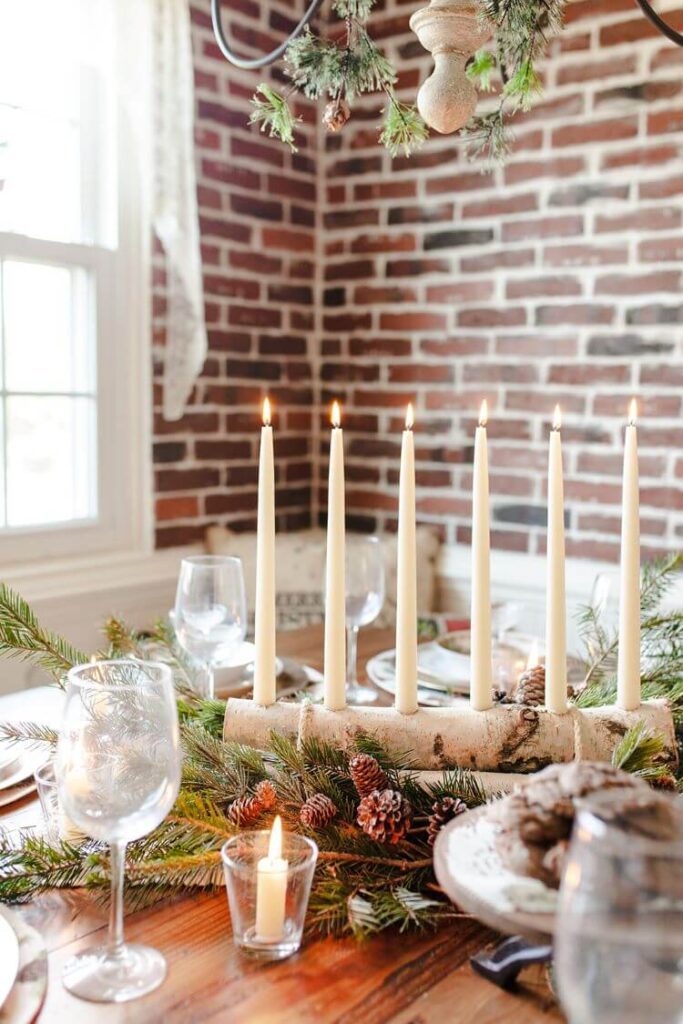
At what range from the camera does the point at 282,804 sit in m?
0.92

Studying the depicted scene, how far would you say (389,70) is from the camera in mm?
1108

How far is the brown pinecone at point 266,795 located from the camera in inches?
35.4

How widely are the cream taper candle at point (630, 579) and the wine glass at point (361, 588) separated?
628mm

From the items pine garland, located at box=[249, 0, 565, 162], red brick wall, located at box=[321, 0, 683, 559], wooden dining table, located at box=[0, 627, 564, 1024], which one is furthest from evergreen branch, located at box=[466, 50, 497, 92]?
red brick wall, located at box=[321, 0, 683, 559]

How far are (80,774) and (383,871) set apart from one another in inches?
11.6

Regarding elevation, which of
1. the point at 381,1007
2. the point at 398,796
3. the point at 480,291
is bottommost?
the point at 381,1007

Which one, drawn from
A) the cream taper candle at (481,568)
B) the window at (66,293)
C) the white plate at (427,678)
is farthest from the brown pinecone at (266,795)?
the window at (66,293)

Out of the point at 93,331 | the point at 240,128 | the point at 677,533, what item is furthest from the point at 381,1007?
the point at 240,128

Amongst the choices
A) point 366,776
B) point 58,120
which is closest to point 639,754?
point 366,776

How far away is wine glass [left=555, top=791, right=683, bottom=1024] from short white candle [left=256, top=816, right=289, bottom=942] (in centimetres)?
30

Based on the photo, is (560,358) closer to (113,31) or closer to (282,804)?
(113,31)

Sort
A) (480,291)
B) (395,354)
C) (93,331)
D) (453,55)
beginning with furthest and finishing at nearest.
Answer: (395,354) < (480,291) < (93,331) < (453,55)

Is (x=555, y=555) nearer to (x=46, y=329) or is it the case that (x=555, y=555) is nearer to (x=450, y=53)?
(x=450, y=53)

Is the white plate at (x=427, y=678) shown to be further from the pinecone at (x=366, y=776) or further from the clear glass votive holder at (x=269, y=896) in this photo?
the clear glass votive holder at (x=269, y=896)
